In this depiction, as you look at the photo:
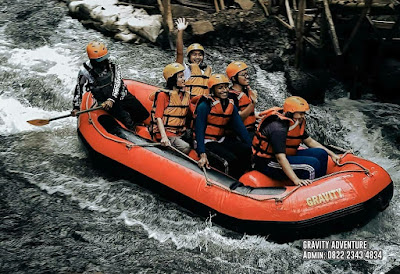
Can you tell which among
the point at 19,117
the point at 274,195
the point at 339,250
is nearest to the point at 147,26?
the point at 19,117

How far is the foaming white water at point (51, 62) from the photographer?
765cm

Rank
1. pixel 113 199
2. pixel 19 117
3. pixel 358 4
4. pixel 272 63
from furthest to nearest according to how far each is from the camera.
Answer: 1. pixel 272 63
2. pixel 358 4
3. pixel 19 117
4. pixel 113 199

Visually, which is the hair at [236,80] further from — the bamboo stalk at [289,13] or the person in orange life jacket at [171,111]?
the bamboo stalk at [289,13]

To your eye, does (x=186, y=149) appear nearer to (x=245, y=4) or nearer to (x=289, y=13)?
(x=289, y=13)

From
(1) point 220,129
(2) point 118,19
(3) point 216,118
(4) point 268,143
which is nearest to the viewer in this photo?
(4) point 268,143

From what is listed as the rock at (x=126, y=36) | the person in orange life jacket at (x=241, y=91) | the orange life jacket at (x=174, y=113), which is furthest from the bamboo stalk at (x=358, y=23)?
the rock at (x=126, y=36)

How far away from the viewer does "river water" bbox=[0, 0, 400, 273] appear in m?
4.09

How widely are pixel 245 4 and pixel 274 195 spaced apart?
18.1ft

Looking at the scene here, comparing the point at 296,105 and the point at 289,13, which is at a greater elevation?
the point at 296,105

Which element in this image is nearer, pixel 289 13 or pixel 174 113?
pixel 174 113

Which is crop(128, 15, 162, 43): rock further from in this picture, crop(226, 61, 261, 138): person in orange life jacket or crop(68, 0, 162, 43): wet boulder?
crop(226, 61, 261, 138): person in orange life jacket

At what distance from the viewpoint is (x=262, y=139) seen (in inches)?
172

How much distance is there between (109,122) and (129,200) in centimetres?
105

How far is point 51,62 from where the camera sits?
8023mm
